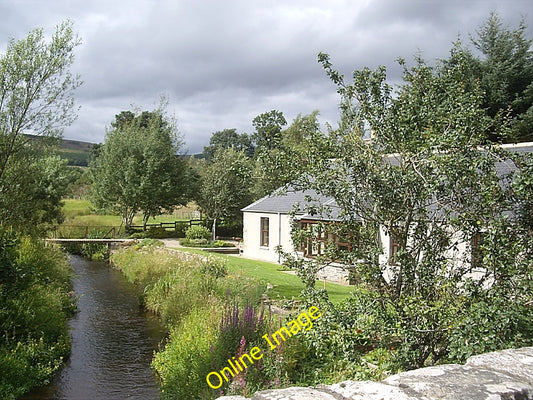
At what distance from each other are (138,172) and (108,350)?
22563mm

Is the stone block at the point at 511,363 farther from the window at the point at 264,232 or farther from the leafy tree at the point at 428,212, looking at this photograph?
the window at the point at 264,232

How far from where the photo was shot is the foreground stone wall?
110 inches

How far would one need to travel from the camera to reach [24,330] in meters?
9.16

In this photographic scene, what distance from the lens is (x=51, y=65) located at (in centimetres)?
1262

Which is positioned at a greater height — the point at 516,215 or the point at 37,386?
the point at 516,215

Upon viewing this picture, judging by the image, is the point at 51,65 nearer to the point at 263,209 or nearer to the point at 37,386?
the point at 37,386

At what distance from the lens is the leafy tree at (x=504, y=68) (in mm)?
24641

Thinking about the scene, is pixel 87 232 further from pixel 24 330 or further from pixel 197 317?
pixel 197 317

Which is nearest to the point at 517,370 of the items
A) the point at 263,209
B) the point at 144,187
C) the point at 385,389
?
the point at 385,389

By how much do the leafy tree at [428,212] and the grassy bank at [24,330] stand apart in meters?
5.67

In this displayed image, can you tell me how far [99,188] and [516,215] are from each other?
100 ft

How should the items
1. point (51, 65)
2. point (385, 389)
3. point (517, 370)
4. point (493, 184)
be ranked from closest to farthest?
point (385, 389) → point (517, 370) → point (493, 184) → point (51, 65)

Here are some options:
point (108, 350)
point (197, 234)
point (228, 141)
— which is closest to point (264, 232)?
point (197, 234)

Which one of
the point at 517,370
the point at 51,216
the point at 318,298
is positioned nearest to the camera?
the point at 517,370
